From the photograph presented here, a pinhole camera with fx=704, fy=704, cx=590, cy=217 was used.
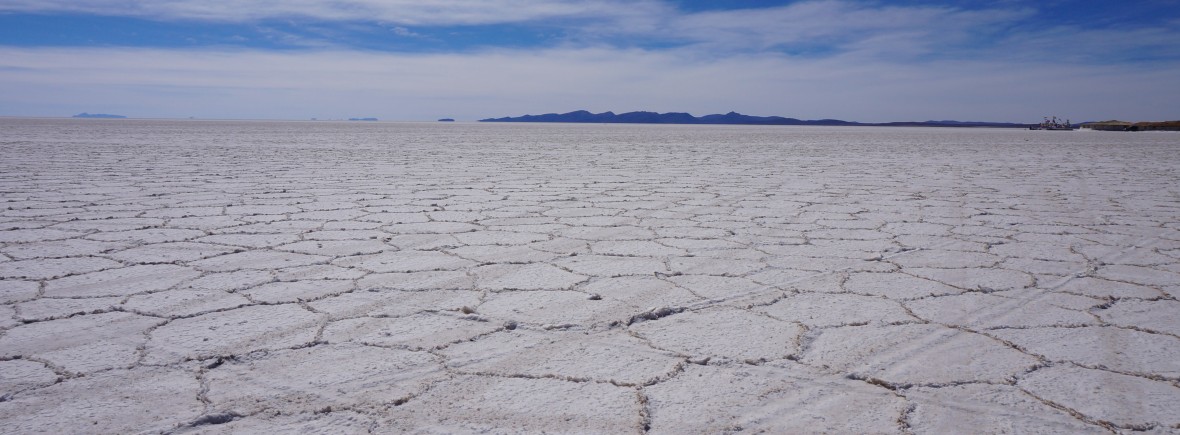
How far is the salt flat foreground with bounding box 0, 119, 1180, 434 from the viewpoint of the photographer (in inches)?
48.4

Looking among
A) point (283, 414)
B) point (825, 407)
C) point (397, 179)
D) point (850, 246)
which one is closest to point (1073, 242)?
point (850, 246)

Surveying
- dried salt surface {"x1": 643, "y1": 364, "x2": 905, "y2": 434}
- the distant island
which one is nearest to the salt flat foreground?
dried salt surface {"x1": 643, "y1": 364, "x2": 905, "y2": 434}

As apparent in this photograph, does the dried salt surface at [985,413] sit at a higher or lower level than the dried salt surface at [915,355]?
lower

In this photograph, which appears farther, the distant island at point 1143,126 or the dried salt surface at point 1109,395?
the distant island at point 1143,126

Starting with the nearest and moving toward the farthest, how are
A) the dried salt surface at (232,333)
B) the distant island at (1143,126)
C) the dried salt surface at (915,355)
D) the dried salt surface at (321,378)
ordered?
1. the dried salt surface at (321,378)
2. the dried salt surface at (915,355)
3. the dried salt surface at (232,333)
4. the distant island at (1143,126)

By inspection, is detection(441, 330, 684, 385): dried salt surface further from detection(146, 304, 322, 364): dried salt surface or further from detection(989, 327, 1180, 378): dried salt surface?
detection(989, 327, 1180, 378): dried salt surface

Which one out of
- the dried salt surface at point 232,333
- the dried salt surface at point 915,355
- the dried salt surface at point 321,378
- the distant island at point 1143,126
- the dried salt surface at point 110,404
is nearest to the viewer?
the dried salt surface at point 110,404

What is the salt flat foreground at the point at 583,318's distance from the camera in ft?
4.03

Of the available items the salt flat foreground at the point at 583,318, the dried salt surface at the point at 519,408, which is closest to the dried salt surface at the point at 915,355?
the salt flat foreground at the point at 583,318

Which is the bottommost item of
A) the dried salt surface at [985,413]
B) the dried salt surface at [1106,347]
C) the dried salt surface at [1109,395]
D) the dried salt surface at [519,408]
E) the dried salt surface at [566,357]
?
the dried salt surface at [519,408]

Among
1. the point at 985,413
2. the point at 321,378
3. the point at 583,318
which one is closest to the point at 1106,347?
the point at 985,413

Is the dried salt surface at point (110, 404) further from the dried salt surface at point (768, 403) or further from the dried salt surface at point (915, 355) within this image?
the dried salt surface at point (915, 355)

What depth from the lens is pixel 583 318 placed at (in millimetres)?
1750

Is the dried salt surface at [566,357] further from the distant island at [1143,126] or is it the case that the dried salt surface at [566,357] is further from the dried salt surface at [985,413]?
the distant island at [1143,126]
